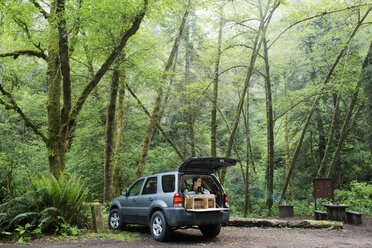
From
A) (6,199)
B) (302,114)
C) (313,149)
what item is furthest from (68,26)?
(313,149)

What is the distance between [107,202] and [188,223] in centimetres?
648

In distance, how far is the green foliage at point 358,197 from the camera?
1470 cm

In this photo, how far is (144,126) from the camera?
1811 cm

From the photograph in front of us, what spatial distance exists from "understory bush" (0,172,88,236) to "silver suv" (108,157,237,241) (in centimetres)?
139

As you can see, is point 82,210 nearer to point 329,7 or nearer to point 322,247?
point 322,247

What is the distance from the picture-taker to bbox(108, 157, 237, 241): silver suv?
6.12 meters

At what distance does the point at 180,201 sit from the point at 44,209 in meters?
3.43

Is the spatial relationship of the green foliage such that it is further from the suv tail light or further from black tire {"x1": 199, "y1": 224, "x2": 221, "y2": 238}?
the suv tail light

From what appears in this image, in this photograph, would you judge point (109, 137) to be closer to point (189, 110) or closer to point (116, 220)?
point (116, 220)

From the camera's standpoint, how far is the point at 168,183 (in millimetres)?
6656

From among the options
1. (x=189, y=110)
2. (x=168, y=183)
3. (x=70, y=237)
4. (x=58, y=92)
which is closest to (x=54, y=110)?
(x=58, y=92)

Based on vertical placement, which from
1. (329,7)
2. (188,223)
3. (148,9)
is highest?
(329,7)

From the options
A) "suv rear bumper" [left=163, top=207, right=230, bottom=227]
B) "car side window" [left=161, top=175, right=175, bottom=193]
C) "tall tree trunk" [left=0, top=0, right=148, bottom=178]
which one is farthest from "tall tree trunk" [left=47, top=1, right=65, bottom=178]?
"suv rear bumper" [left=163, top=207, right=230, bottom=227]

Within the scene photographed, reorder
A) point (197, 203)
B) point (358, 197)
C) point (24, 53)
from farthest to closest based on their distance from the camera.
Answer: point (358, 197) < point (24, 53) < point (197, 203)
